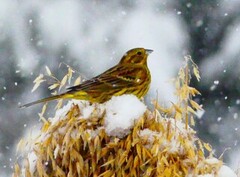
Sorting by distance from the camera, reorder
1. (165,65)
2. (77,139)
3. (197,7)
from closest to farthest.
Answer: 1. (77,139)
2. (165,65)
3. (197,7)

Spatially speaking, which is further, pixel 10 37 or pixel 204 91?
pixel 10 37

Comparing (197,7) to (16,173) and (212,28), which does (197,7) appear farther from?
(16,173)

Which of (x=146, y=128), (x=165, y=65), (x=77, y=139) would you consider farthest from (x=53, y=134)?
(x=165, y=65)

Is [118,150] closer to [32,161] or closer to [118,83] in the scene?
[32,161]

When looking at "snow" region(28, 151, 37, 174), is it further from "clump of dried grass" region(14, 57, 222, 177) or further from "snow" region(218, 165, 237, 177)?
"snow" region(218, 165, 237, 177)

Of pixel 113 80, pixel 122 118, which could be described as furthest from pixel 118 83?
pixel 122 118

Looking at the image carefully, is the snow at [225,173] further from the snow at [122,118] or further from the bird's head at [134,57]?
the bird's head at [134,57]
